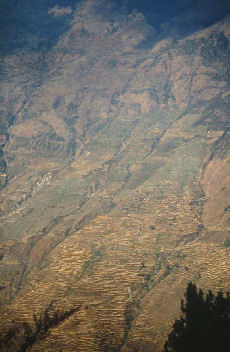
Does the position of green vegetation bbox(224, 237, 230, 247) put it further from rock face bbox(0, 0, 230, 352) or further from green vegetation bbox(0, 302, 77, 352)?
green vegetation bbox(0, 302, 77, 352)

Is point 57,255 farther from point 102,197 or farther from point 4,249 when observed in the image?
point 102,197

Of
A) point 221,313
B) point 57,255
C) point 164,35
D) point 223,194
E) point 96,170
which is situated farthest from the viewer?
point 164,35

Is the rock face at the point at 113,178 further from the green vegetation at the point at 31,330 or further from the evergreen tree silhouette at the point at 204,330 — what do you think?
the evergreen tree silhouette at the point at 204,330

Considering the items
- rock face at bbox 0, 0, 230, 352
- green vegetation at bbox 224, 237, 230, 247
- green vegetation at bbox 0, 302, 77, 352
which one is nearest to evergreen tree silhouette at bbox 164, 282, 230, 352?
rock face at bbox 0, 0, 230, 352

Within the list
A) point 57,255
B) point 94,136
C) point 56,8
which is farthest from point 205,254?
point 56,8

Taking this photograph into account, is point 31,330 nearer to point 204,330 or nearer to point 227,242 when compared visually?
point 204,330
